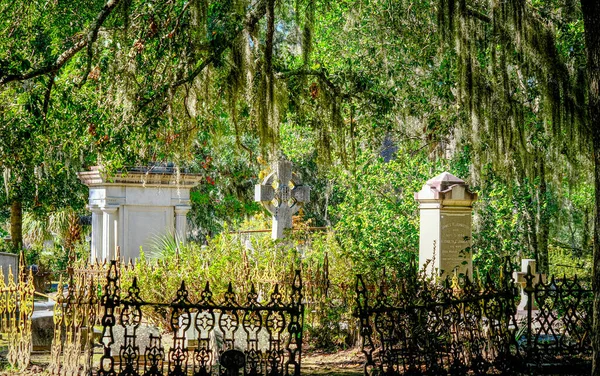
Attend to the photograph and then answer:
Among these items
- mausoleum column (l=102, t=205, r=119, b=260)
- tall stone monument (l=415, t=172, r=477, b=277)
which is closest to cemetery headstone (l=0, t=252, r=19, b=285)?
mausoleum column (l=102, t=205, r=119, b=260)

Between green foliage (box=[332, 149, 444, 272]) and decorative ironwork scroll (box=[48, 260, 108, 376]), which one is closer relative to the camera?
decorative ironwork scroll (box=[48, 260, 108, 376])

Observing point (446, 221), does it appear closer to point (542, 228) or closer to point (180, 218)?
point (542, 228)

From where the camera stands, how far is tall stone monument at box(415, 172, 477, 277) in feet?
46.1

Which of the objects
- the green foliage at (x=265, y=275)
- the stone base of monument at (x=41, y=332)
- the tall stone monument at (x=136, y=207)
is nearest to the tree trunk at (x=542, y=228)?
the green foliage at (x=265, y=275)

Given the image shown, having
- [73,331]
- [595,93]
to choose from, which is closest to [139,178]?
[73,331]

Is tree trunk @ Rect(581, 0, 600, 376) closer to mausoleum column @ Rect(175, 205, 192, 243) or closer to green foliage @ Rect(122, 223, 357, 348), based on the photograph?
green foliage @ Rect(122, 223, 357, 348)

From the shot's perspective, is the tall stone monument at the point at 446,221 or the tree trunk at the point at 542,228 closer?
the tall stone monument at the point at 446,221

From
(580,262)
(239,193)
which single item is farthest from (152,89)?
(239,193)

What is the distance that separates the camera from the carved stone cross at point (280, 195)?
49.4 ft

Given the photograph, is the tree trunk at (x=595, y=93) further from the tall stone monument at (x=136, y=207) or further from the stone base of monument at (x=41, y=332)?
the tall stone monument at (x=136, y=207)

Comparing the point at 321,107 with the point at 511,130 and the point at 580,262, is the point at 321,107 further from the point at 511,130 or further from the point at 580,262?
the point at 580,262

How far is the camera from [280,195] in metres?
15.1

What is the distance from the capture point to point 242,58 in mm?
10094

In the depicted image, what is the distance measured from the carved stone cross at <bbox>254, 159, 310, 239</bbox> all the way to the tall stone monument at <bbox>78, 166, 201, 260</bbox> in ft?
7.08
